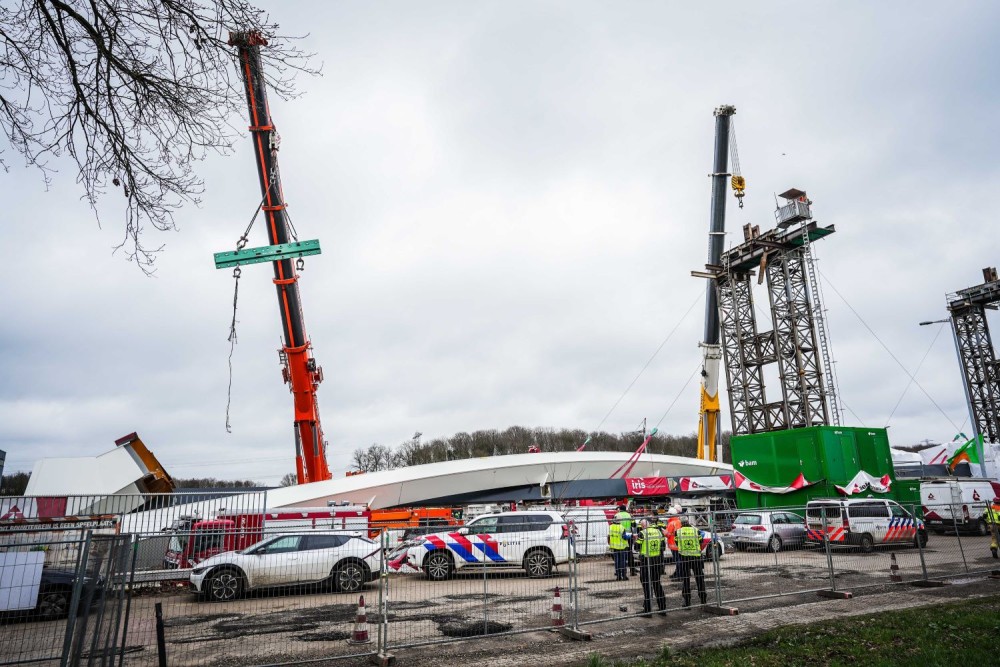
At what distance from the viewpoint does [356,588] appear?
32.8 feet

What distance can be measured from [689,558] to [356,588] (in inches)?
221

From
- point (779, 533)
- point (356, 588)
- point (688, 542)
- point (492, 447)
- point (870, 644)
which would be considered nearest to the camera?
→ point (870, 644)

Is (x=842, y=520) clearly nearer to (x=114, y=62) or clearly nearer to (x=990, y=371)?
(x=114, y=62)

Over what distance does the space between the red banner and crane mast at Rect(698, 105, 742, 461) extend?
40.8ft

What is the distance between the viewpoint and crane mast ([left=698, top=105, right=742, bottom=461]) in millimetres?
48531

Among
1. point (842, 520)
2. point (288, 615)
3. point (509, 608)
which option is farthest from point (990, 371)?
point (288, 615)

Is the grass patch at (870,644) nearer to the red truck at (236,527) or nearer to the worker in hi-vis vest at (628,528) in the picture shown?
the worker in hi-vis vest at (628,528)

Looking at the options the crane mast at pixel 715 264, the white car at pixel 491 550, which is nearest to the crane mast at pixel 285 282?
the white car at pixel 491 550

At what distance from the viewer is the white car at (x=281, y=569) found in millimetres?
9062

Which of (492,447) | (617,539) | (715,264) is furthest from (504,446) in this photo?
(617,539)

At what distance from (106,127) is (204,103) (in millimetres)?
978

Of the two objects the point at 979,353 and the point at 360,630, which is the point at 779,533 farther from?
the point at 979,353

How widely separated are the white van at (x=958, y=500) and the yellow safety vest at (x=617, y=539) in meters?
14.0

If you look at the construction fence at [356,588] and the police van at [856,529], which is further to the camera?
the police van at [856,529]
